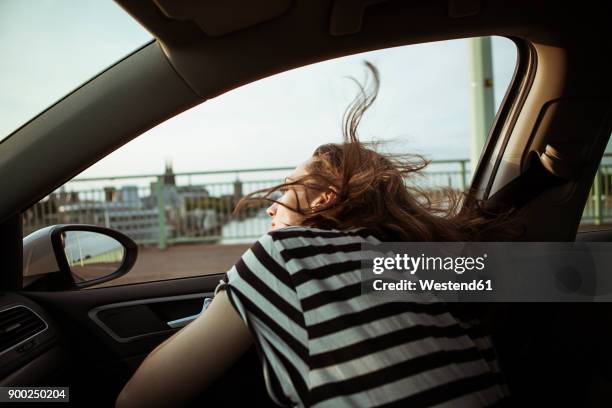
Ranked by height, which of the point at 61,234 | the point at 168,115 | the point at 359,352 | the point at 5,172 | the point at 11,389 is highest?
the point at 168,115

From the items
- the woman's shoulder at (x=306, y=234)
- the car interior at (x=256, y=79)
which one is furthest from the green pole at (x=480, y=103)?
the woman's shoulder at (x=306, y=234)

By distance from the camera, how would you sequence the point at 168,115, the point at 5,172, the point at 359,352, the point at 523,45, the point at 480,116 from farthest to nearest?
the point at 480,116
the point at 523,45
the point at 168,115
the point at 5,172
the point at 359,352

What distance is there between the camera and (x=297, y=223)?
1.16m

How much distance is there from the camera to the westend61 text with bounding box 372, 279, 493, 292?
0.92 m

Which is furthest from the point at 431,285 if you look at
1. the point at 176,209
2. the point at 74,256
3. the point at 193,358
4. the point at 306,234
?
the point at 176,209

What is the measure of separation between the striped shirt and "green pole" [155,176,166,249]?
6.89 m

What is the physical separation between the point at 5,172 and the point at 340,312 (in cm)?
95

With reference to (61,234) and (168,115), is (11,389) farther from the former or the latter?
(168,115)

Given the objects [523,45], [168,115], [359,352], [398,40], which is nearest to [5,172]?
[168,115]

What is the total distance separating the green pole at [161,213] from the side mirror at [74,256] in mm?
5717

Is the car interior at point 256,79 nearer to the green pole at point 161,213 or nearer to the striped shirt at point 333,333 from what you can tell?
the striped shirt at point 333,333

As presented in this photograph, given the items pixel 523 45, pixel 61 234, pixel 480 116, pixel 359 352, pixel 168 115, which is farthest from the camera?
pixel 480 116

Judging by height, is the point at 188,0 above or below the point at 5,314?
above

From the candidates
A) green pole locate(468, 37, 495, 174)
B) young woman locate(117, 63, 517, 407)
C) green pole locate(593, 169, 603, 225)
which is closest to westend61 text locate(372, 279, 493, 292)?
young woman locate(117, 63, 517, 407)
